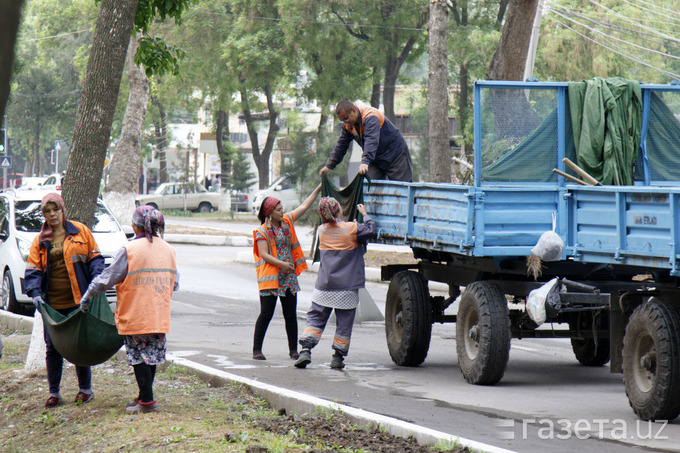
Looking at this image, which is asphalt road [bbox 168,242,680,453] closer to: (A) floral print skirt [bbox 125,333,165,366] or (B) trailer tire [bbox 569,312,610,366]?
(B) trailer tire [bbox 569,312,610,366]

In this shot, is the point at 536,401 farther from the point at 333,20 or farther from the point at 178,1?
the point at 333,20

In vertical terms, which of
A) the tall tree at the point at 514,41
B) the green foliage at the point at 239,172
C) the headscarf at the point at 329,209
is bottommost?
the headscarf at the point at 329,209

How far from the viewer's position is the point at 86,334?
277 inches

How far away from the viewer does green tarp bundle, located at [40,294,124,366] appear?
23.1 ft

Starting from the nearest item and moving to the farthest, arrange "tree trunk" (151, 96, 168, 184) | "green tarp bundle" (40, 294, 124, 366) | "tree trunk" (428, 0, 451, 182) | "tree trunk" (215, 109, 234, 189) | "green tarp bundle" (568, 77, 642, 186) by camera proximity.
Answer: "green tarp bundle" (40, 294, 124, 366) < "green tarp bundle" (568, 77, 642, 186) < "tree trunk" (428, 0, 451, 182) < "tree trunk" (215, 109, 234, 189) < "tree trunk" (151, 96, 168, 184)

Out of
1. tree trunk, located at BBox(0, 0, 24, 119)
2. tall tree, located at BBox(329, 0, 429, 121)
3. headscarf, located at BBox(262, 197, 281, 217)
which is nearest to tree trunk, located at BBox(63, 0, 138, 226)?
headscarf, located at BBox(262, 197, 281, 217)

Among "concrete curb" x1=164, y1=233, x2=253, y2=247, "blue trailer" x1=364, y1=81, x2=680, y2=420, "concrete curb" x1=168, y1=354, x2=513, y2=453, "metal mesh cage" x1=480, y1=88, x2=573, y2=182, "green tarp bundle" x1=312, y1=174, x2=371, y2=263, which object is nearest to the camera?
"concrete curb" x1=168, y1=354, x2=513, y2=453

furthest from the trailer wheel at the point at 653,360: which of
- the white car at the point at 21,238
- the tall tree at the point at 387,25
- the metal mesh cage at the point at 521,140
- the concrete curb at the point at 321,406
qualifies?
the tall tree at the point at 387,25

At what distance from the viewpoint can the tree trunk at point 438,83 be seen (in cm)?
1784

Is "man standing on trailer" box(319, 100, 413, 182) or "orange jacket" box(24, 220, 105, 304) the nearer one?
"orange jacket" box(24, 220, 105, 304)

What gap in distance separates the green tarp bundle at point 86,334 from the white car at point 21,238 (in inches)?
250

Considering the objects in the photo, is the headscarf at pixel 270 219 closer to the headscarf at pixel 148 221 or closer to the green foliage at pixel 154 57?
the green foliage at pixel 154 57

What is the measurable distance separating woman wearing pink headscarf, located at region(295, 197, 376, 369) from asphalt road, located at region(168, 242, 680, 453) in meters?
0.27

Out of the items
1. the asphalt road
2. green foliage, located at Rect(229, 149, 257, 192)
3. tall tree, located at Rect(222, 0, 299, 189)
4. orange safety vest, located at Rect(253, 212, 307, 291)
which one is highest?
tall tree, located at Rect(222, 0, 299, 189)
